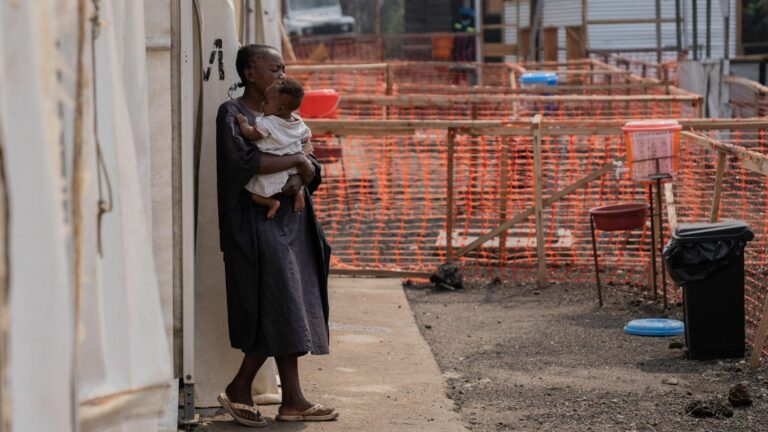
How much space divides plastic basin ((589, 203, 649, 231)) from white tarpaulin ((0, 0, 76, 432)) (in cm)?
746

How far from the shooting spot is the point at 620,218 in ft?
30.8

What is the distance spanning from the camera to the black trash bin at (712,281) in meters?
7.42

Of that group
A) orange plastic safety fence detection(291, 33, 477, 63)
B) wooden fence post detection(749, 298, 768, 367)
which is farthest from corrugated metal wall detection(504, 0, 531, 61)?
wooden fence post detection(749, 298, 768, 367)

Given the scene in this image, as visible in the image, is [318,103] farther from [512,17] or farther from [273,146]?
[512,17]

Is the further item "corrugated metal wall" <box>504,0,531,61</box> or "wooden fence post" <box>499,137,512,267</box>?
"corrugated metal wall" <box>504,0,531,61</box>

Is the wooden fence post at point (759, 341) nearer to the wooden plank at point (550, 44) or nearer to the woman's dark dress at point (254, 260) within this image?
the woman's dark dress at point (254, 260)

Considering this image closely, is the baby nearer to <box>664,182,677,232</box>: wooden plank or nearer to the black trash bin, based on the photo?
the black trash bin

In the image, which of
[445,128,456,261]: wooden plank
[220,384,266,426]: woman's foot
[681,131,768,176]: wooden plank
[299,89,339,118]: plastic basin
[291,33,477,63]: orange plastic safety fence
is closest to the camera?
[220,384,266,426]: woman's foot

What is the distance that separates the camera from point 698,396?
6.70 metres

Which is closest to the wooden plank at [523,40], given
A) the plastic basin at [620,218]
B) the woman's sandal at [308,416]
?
the plastic basin at [620,218]

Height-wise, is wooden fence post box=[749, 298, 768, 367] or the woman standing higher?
the woman standing

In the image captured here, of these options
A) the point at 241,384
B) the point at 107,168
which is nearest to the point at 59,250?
the point at 107,168

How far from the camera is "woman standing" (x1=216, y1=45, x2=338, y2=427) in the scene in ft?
18.5

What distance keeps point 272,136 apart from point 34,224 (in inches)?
137
